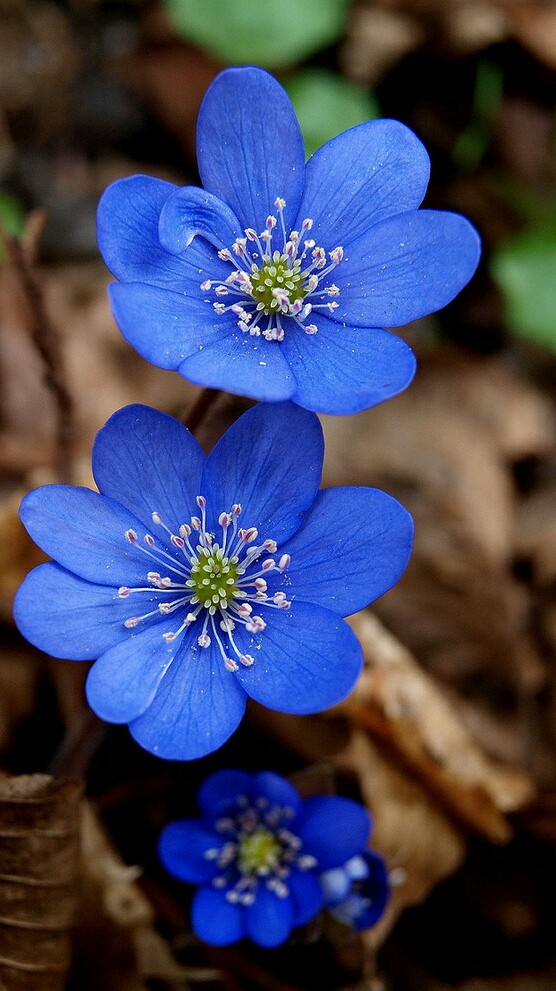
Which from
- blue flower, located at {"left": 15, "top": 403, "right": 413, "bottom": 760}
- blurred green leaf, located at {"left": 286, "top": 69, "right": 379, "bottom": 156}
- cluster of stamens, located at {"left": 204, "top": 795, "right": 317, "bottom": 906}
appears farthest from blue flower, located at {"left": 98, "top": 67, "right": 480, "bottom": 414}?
blurred green leaf, located at {"left": 286, "top": 69, "right": 379, "bottom": 156}

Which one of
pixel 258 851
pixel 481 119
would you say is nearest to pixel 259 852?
pixel 258 851

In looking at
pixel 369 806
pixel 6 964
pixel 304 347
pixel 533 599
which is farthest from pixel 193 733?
pixel 533 599

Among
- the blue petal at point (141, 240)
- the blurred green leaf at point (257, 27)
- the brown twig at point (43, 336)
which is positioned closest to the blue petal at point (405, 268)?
the blue petal at point (141, 240)

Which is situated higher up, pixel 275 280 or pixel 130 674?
pixel 275 280

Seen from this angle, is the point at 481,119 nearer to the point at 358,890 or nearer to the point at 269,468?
the point at 269,468

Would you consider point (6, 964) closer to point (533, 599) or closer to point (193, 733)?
point (193, 733)

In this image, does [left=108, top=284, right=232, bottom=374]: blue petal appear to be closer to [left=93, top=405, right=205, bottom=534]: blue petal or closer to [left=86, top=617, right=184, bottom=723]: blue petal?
[left=93, top=405, right=205, bottom=534]: blue petal
